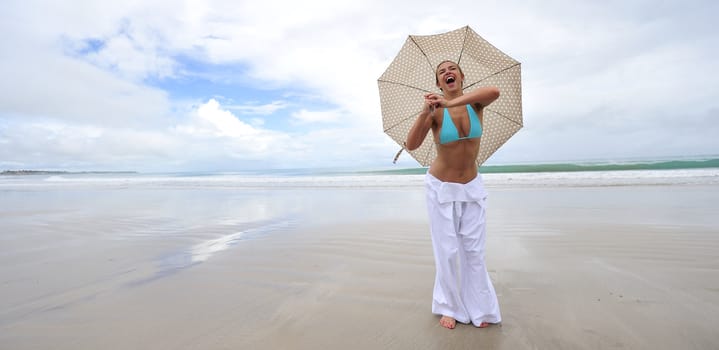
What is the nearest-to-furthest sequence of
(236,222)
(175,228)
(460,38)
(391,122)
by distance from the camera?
(460,38)
(391,122)
(175,228)
(236,222)

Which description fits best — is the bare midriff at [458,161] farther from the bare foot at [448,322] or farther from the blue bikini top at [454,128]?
the bare foot at [448,322]

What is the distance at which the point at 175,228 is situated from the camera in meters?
7.22

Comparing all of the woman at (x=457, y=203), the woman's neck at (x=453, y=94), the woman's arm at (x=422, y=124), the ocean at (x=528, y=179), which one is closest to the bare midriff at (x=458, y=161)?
the woman at (x=457, y=203)

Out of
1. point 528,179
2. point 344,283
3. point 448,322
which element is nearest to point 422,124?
point 448,322

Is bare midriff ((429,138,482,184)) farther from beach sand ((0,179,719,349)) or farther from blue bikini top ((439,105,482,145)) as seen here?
beach sand ((0,179,719,349))

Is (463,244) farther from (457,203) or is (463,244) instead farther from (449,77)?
(449,77)

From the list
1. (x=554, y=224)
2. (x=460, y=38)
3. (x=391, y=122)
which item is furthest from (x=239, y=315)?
(x=554, y=224)

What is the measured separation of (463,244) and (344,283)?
160cm

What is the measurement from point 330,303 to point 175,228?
5298mm

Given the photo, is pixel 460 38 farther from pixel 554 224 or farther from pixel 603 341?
pixel 554 224

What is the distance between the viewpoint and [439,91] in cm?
322

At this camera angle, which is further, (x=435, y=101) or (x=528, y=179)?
(x=528, y=179)

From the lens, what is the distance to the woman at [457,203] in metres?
2.75

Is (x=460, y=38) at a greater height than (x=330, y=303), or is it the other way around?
(x=460, y=38)
